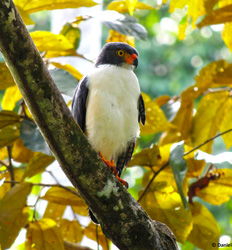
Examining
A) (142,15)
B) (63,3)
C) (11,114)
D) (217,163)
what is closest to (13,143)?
(11,114)

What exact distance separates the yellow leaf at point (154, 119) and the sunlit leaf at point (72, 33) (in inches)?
29.3

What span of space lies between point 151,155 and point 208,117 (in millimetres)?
686

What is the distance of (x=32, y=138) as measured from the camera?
9.73 feet

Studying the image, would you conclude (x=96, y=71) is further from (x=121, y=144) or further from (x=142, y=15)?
(x=142, y=15)

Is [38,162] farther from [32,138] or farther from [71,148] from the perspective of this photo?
[71,148]

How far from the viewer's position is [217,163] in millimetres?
2566

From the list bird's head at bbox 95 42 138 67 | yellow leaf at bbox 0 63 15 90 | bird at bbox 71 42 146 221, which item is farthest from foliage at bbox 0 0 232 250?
bird's head at bbox 95 42 138 67

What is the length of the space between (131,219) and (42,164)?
92 cm

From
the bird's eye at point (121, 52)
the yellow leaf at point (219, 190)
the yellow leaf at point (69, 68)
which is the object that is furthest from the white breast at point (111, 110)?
the yellow leaf at point (219, 190)

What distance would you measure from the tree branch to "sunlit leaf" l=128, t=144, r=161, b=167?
22.1 inches

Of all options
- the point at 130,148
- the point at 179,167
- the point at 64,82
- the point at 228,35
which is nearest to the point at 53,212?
the point at 130,148

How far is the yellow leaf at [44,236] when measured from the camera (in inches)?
119

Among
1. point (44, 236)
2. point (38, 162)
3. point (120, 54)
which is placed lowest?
point (44, 236)

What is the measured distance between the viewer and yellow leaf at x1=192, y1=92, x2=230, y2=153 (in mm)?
3453
